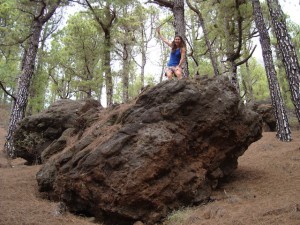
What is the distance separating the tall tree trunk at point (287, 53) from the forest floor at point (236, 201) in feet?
6.49

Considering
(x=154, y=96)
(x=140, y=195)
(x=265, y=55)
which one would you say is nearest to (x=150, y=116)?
(x=154, y=96)

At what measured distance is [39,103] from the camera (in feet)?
58.7

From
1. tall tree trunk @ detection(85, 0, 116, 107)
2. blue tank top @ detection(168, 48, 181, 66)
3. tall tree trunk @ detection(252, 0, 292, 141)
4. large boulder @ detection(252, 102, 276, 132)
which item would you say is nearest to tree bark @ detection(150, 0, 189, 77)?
blue tank top @ detection(168, 48, 181, 66)

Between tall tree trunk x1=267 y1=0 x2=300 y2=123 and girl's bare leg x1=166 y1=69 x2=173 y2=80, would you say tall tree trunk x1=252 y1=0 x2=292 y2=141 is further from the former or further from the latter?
girl's bare leg x1=166 y1=69 x2=173 y2=80

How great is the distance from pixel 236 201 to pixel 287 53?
4.18 m

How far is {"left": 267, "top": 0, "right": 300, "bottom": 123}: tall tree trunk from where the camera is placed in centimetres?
762

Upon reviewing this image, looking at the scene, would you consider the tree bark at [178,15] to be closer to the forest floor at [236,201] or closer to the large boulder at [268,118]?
the forest floor at [236,201]

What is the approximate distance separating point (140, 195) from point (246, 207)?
1.97m

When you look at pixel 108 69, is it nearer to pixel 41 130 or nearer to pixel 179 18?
pixel 41 130

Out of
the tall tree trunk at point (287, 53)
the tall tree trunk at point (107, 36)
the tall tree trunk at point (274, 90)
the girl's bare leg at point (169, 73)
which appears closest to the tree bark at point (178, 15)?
the girl's bare leg at point (169, 73)

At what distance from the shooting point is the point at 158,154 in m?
5.77

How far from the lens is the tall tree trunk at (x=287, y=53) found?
25.0 ft

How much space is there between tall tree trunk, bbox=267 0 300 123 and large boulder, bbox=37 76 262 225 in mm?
1515

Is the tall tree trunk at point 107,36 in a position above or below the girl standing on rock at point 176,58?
above
